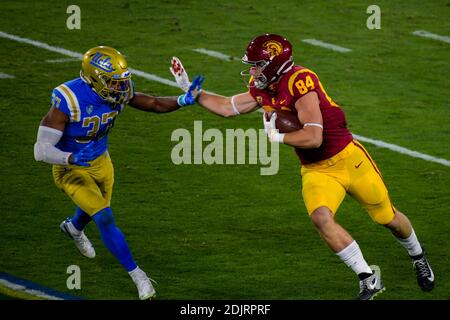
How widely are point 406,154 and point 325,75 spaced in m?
2.47

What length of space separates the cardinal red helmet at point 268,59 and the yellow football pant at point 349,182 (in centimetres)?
71

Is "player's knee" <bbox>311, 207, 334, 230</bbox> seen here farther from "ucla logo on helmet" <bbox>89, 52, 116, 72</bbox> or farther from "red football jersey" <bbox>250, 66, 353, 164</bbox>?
"ucla logo on helmet" <bbox>89, 52, 116, 72</bbox>

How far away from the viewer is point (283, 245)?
9.27m

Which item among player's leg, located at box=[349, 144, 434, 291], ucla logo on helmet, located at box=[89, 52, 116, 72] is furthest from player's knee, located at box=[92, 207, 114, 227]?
player's leg, located at box=[349, 144, 434, 291]

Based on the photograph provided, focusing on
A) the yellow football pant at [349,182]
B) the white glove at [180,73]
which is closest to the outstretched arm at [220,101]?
the white glove at [180,73]

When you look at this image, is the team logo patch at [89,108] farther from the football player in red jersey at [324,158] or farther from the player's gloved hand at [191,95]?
the football player in red jersey at [324,158]

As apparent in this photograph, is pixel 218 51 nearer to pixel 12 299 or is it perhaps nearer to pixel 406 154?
pixel 406 154

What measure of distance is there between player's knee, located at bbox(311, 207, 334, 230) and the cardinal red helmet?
3.31 ft

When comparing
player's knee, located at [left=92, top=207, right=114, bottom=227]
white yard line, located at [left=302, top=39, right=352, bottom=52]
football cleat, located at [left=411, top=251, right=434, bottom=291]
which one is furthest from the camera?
white yard line, located at [left=302, top=39, right=352, bottom=52]

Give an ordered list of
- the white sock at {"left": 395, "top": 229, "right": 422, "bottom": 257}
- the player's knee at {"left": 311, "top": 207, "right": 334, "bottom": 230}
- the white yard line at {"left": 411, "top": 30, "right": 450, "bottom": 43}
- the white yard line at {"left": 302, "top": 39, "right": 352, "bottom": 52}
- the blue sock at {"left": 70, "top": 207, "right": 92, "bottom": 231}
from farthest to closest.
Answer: the white yard line at {"left": 411, "top": 30, "right": 450, "bottom": 43} < the white yard line at {"left": 302, "top": 39, "right": 352, "bottom": 52} < the blue sock at {"left": 70, "top": 207, "right": 92, "bottom": 231} < the white sock at {"left": 395, "top": 229, "right": 422, "bottom": 257} < the player's knee at {"left": 311, "top": 207, "right": 334, "bottom": 230}

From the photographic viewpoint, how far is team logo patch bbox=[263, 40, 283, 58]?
8.20 m

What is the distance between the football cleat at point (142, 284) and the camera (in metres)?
8.19

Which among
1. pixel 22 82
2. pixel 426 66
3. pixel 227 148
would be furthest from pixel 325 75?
pixel 22 82

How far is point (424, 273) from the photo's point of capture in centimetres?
842
